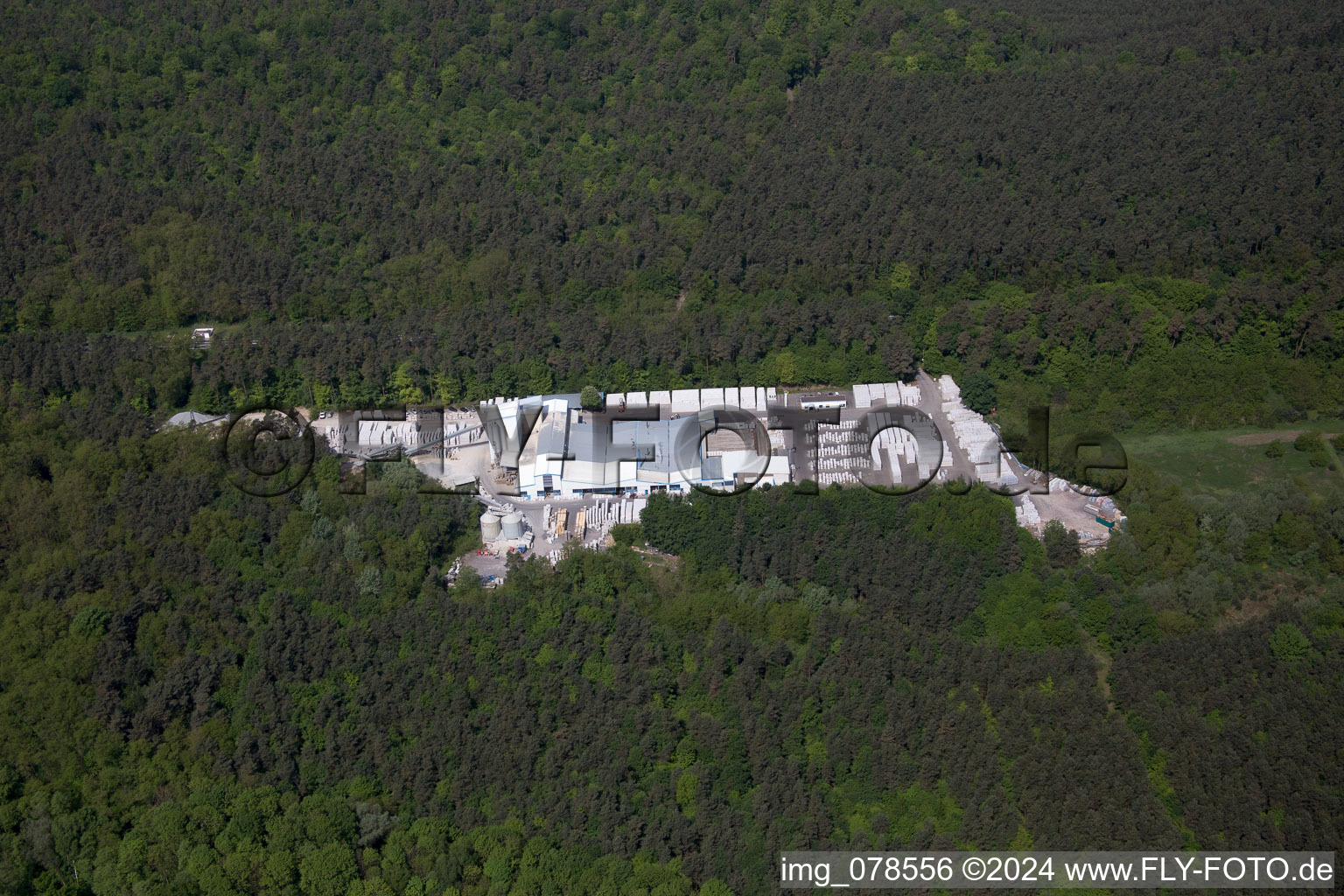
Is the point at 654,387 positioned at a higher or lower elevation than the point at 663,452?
higher

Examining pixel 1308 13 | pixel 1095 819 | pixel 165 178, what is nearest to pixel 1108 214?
pixel 1308 13

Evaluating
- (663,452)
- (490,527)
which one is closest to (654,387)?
(663,452)

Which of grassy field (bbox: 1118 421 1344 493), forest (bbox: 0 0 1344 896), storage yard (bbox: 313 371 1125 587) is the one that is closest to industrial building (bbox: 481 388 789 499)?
storage yard (bbox: 313 371 1125 587)

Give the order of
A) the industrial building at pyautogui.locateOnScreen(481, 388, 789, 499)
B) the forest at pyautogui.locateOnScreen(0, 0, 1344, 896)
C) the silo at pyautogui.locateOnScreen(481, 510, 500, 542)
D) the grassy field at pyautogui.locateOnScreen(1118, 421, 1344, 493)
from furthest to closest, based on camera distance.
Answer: the industrial building at pyautogui.locateOnScreen(481, 388, 789, 499), the grassy field at pyautogui.locateOnScreen(1118, 421, 1344, 493), the silo at pyautogui.locateOnScreen(481, 510, 500, 542), the forest at pyautogui.locateOnScreen(0, 0, 1344, 896)

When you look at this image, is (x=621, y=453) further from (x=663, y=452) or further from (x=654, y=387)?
(x=654, y=387)

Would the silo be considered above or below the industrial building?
below

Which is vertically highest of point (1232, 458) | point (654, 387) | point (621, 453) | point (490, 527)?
point (654, 387)

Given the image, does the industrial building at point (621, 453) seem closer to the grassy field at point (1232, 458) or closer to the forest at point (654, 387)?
the forest at point (654, 387)

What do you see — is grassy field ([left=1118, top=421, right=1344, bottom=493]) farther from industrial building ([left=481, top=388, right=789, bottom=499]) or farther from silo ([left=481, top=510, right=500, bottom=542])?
silo ([left=481, top=510, right=500, bottom=542])
